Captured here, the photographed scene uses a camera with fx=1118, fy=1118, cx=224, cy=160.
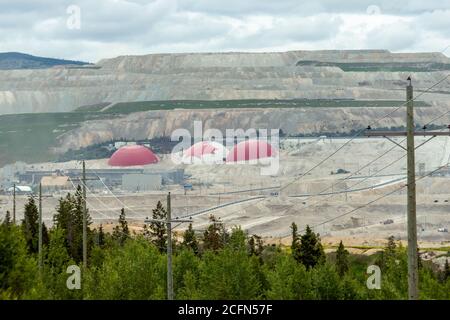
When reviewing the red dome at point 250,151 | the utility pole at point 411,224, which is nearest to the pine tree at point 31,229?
the utility pole at point 411,224

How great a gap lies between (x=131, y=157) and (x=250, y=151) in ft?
70.9

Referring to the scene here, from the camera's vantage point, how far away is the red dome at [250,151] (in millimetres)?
183500

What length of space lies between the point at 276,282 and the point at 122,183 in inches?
5322

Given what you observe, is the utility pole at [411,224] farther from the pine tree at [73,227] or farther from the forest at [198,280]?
the pine tree at [73,227]

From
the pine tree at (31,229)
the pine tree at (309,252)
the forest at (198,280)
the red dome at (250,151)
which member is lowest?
the forest at (198,280)

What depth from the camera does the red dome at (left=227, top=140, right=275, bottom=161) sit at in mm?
183500

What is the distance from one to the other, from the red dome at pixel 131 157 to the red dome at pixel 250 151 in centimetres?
1588

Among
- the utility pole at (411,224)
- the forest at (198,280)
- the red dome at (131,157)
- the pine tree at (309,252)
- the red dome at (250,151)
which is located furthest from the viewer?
the red dome at (131,157)

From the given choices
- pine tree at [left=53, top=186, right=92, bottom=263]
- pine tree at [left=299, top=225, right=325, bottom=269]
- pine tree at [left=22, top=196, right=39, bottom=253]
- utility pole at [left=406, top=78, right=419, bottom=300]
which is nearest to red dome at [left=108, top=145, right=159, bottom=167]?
pine tree at [left=53, top=186, right=92, bottom=263]
